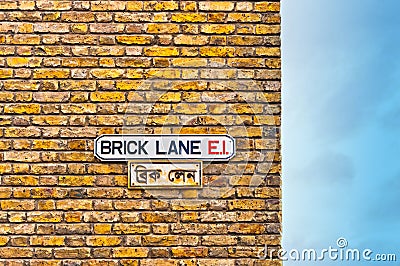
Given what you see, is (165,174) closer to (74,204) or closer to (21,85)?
(74,204)

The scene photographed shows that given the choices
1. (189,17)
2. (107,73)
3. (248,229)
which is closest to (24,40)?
(107,73)

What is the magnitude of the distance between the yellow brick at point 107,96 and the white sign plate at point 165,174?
1.43ft

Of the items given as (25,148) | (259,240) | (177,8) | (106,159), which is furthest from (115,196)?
(177,8)

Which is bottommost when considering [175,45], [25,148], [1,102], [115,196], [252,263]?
[252,263]

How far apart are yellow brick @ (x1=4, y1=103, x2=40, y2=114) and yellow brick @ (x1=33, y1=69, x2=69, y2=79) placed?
7.9 inches

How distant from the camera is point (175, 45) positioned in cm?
421

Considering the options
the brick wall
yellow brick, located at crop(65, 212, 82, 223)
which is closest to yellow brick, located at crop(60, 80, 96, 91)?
the brick wall

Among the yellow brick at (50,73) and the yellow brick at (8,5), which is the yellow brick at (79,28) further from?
the yellow brick at (8,5)

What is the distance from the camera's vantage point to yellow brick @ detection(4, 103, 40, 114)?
4.18 metres

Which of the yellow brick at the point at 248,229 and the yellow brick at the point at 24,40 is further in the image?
the yellow brick at the point at 24,40

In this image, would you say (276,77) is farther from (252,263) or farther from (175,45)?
(252,263)

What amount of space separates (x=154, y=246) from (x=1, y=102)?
4.66 ft

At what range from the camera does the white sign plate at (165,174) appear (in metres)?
4.13

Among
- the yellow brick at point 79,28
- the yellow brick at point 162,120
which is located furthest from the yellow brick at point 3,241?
the yellow brick at point 79,28
